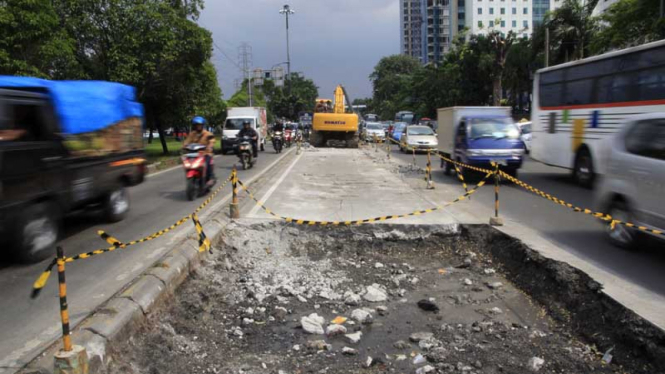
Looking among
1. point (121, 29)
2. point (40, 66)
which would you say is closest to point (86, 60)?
point (121, 29)

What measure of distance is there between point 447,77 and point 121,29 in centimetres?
4018

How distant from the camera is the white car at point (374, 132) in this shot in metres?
39.9

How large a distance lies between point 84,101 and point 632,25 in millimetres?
25976

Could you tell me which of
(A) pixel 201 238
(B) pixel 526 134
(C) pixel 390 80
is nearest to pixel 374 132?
(B) pixel 526 134

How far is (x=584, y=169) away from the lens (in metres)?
13.8

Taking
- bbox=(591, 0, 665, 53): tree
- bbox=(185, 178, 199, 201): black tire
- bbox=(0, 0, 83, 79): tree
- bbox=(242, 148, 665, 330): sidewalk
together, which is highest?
bbox=(591, 0, 665, 53): tree

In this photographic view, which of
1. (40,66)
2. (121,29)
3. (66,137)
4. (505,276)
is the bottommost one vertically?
(505,276)

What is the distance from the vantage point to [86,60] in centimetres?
2312

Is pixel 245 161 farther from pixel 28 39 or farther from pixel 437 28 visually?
pixel 437 28

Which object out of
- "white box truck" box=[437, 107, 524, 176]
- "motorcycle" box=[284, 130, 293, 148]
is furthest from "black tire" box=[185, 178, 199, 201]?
"motorcycle" box=[284, 130, 293, 148]

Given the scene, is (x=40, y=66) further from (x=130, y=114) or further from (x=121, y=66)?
(x=130, y=114)

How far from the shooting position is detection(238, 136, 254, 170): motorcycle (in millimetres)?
18688

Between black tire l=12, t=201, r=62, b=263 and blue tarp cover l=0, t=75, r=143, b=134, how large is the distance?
50.2 inches

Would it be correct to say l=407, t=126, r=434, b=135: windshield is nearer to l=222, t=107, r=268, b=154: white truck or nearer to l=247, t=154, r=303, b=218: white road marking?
l=222, t=107, r=268, b=154: white truck
